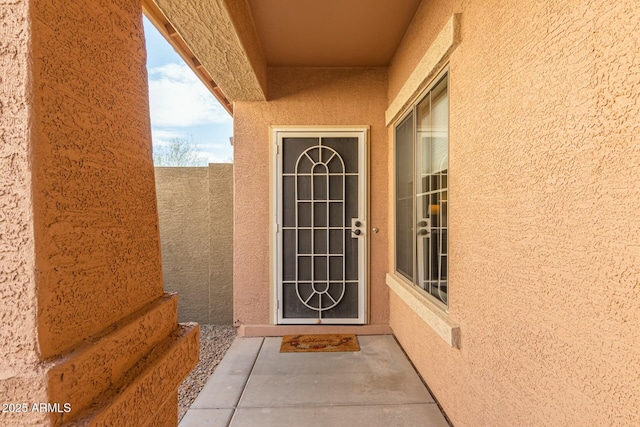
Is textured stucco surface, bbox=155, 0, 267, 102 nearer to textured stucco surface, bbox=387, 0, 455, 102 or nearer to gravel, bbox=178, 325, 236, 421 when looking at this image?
textured stucco surface, bbox=387, 0, 455, 102

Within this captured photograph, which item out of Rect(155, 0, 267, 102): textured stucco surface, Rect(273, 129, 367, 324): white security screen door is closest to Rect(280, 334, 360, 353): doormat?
Rect(273, 129, 367, 324): white security screen door

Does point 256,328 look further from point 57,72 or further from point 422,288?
point 57,72

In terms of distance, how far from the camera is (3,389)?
0.52m

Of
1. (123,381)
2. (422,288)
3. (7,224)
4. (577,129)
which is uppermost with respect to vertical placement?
(577,129)

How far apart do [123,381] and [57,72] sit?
2.17 ft

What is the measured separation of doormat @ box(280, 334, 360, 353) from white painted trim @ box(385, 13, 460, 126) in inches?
101

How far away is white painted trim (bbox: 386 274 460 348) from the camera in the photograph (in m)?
1.92

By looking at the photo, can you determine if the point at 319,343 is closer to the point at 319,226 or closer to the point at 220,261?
the point at 319,226

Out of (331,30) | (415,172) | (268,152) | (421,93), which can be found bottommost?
(415,172)

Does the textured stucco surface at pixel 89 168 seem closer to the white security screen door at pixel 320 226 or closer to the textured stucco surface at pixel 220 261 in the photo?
the white security screen door at pixel 320 226

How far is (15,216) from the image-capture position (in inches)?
21.0

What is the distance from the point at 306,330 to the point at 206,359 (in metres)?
1.15

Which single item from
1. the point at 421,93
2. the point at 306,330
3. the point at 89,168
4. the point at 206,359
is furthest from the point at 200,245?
the point at 89,168

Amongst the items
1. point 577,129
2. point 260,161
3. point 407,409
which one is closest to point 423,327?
point 407,409
